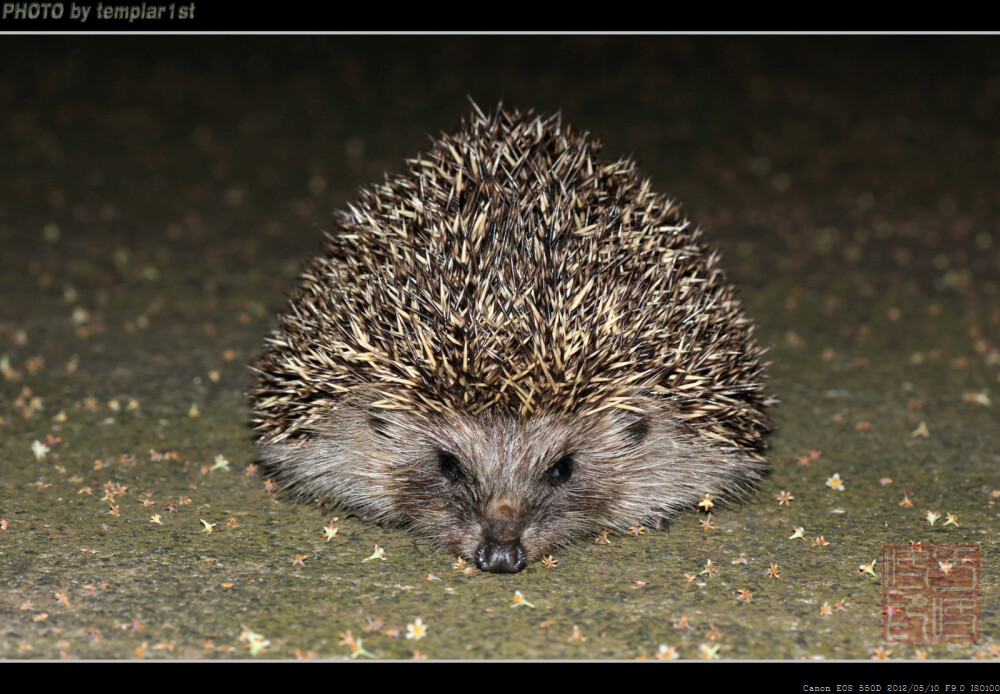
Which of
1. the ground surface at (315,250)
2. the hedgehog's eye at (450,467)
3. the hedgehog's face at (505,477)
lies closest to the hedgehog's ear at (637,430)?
the hedgehog's face at (505,477)

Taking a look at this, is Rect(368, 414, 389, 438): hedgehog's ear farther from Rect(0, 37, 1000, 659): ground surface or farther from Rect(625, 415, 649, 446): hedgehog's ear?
Rect(625, 415, 649, 446): hedgehog's ear

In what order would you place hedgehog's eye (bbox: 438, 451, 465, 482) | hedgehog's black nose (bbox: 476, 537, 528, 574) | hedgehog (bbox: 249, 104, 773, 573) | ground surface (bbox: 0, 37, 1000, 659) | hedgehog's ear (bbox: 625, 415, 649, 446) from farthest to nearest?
hedgehog's ear (bbox: 625, 415, 649, 446) → hedgehog's eye (bbox: 438, 451, 465, 482) → hedgehog (bbox: 249, 104, 773, 573) → hedgehog's black nose (bbox: 476, 537, 528, 574) → ground surface (bbox: 0, 37, 1000, 659)

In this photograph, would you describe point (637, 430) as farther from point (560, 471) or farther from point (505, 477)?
point (505, 477)

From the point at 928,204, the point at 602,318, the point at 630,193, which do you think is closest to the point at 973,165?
the point at 928,204

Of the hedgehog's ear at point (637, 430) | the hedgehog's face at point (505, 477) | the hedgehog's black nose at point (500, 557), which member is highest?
the hedgehog's ear at point (637, 430)

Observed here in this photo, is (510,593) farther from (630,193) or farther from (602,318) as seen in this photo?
(630,193)

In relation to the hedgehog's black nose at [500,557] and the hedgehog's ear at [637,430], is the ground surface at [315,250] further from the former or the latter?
the hedgehog's ear at [637,430]

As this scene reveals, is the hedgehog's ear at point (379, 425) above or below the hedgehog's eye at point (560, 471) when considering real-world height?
above

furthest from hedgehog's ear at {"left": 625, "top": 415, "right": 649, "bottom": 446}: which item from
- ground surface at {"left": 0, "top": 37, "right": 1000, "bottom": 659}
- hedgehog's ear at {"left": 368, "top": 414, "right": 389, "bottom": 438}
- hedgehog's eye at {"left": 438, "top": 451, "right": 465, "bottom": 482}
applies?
hedgehog's ear at {"left": 368, "top": 414, "right": 389, "bottom": 438}
